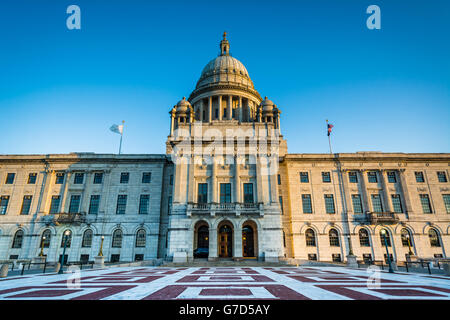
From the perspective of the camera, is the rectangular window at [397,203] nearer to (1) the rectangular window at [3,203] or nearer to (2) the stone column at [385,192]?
(2) the stone column at [385,192]

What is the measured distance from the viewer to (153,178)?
38.6m

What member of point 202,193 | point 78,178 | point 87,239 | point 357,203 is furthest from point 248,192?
point 78,178

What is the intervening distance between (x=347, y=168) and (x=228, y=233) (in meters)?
21.6

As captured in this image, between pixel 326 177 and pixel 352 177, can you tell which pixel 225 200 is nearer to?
pixel 326 177

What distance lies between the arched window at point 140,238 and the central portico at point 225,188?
6808mm

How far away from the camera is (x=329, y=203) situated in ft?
123

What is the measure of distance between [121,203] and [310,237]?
28.5 metres

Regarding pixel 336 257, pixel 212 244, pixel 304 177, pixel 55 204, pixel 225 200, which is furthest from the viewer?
pixel 304 177

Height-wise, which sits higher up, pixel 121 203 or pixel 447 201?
pixel 447 201

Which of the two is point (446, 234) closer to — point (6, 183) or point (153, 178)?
point (153, 178)

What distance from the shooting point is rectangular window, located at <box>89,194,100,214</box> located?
37.2 m

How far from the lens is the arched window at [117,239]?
35594mm

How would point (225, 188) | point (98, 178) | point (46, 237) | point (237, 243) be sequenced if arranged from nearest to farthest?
1. point (237, 243)
2. point (225, 188)
3. point (46, 237)
4. point (98, 178)

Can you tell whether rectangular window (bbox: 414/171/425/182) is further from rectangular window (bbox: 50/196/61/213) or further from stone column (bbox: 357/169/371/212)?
rectangular window (bbox: 50/196/61/213)
